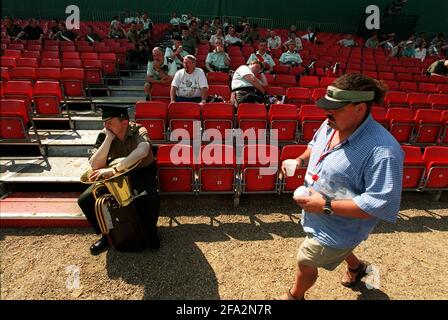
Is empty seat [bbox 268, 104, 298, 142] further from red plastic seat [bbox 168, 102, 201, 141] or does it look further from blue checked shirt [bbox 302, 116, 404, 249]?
blue checked shirt [bbox 302, 116, 404, 249]

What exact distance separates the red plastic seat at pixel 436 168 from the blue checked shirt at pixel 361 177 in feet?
10.1

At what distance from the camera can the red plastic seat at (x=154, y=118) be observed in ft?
15.4

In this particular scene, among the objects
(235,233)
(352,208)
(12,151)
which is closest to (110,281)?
(235,233)

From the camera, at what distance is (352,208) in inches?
63.6

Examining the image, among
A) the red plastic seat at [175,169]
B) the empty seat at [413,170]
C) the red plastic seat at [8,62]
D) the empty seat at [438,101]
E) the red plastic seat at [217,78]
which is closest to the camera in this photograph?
the red plastic seat at [175,169]

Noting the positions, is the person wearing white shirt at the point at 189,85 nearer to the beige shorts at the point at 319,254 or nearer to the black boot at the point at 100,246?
the black boot at the point at 100,246

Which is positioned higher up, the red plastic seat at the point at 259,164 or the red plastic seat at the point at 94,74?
the red plastic seat at the point at 94,74

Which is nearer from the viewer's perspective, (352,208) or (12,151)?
(352,208)

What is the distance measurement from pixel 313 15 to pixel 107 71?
1424 cm

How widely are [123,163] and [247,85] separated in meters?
3.49

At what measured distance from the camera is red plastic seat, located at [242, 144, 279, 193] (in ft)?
12.6

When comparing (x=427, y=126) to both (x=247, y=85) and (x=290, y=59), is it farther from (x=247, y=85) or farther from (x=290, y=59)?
(x=290, y=59)

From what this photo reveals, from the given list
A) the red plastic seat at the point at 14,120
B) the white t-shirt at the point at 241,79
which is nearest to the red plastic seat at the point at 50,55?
the red plastic seat at the point at 14,120
